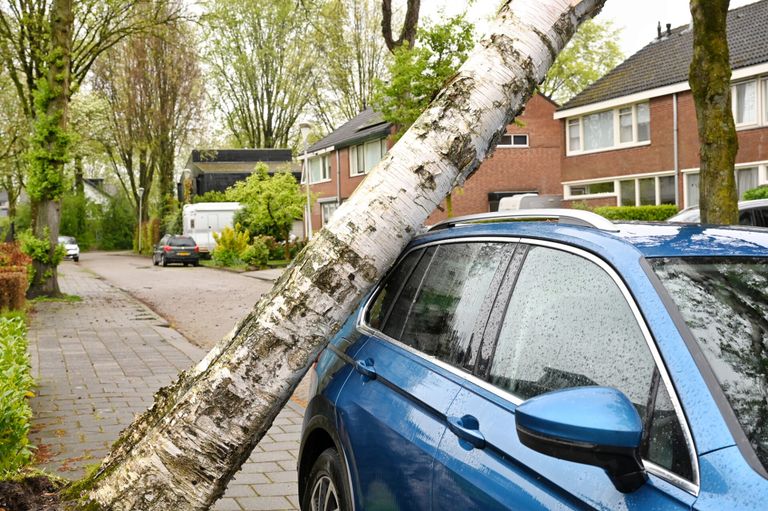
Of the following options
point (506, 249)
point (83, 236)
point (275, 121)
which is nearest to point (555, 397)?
point (506, 249)

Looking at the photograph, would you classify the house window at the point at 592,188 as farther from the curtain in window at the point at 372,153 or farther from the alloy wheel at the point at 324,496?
the alloy wheel at the point at 324,496

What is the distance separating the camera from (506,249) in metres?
2.99

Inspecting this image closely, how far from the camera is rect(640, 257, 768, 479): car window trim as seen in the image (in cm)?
180

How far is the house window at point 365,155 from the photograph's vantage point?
45.9 metres

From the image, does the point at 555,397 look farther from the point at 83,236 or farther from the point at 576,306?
the point at 83,236

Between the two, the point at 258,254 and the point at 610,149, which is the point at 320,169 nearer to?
the point at 258,254

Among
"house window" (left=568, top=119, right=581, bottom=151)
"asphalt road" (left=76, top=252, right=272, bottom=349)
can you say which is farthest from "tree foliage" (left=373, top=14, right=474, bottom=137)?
"house window" (left=568, top=119, right=581, bottom=151)

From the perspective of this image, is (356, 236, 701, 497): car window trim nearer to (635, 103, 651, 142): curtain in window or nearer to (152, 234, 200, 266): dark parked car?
(635, 103, 651, 142): curtain in window

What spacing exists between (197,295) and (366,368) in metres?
21.2

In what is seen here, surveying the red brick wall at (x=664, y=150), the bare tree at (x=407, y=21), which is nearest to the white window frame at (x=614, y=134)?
the red brick wall at (x=664, y=150)

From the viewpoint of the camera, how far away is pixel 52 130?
1984 centimetres

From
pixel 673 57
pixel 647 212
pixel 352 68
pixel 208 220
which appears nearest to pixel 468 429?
pixel 647 212

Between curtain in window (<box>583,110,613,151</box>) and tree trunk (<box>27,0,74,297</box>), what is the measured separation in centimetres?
2345

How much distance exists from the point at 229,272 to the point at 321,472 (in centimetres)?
3360
